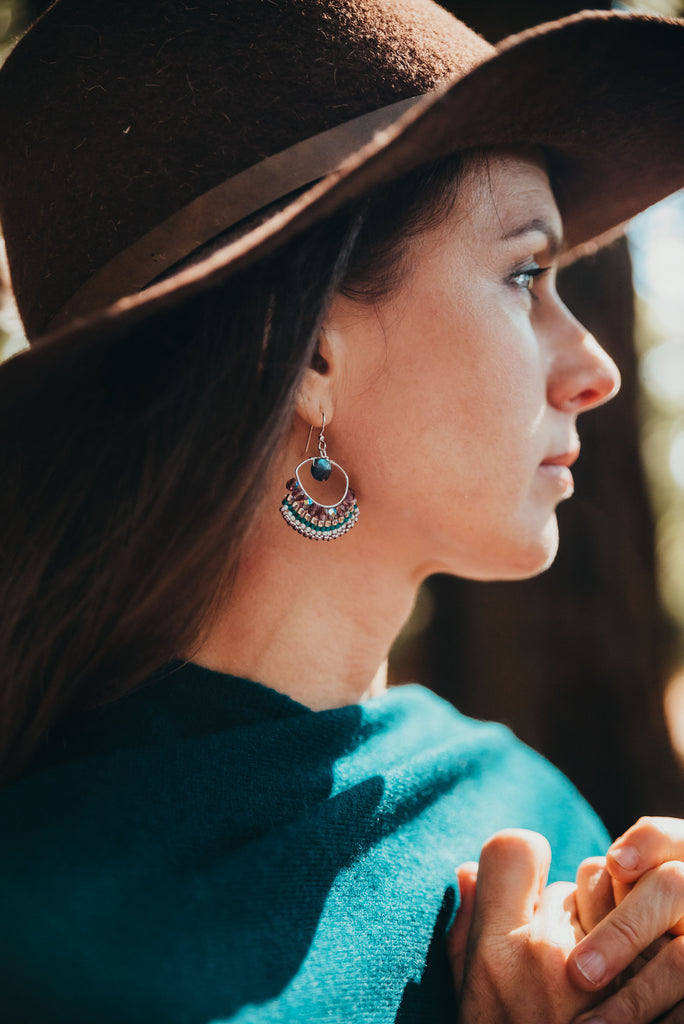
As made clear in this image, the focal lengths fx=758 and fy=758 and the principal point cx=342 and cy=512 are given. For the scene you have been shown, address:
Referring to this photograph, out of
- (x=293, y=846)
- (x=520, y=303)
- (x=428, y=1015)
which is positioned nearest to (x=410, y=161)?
(x=520, y=303)

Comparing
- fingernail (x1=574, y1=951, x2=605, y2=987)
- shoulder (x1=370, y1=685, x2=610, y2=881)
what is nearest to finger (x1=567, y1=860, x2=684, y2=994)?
fingernail (x1=574, y1=951, x2=605, y2=987)

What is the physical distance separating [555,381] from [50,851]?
1.18 metres

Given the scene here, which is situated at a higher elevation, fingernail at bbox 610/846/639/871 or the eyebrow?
the eyebrow

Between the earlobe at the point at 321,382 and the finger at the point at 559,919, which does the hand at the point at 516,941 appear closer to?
the finger at the point at 559,919

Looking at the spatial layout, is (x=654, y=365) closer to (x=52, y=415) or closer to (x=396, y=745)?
(x=396, y=745)

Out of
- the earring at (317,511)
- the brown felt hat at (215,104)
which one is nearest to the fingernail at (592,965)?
the earring at (317,511)

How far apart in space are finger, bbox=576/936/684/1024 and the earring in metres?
0.82

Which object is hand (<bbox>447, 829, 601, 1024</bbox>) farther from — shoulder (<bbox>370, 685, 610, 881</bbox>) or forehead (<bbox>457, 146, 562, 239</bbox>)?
forehead (<bbox>457, 146, 562, 239</bbox>)

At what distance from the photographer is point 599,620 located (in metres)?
2.57

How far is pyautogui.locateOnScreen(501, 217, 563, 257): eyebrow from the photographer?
1.41 meters

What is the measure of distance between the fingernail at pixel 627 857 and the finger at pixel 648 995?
12 centimetres

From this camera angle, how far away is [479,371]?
136 centimetres

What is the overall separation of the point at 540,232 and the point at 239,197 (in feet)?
2.00

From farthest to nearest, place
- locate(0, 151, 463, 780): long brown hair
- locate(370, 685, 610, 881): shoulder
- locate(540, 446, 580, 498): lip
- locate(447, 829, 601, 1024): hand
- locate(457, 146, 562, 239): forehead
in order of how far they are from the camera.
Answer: locate(370, 685, 610, 881): shoulder, locate(540, 446, 580, 498): lip, locate(457, 146, 562, 239): forehead, locate(0, 151, 463, 780): long brown hair, locate(447, 829, 601, 1024): hand
